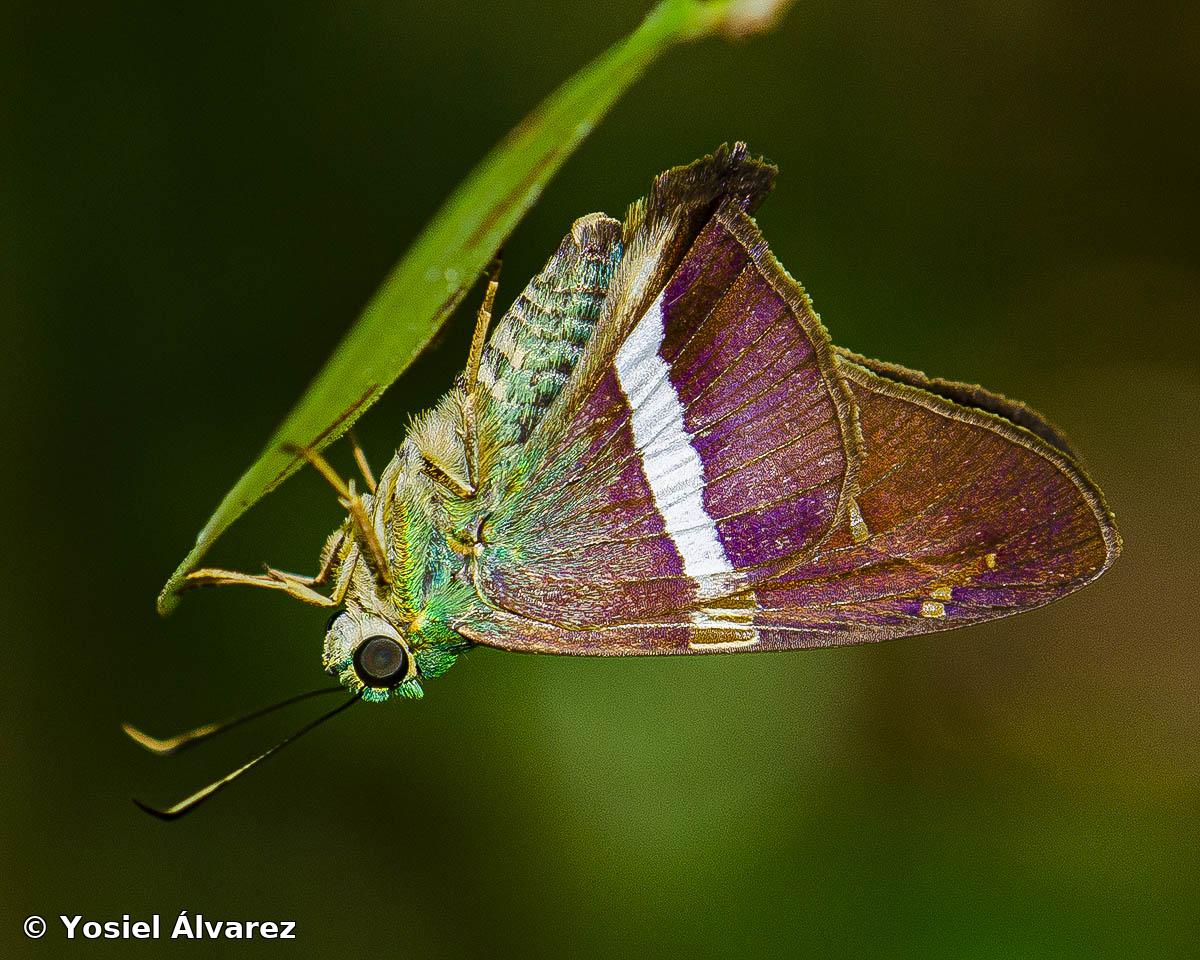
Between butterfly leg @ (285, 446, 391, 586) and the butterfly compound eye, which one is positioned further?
the butterfly compound eye

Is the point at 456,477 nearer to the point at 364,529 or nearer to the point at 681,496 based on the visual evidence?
the point at 364,529

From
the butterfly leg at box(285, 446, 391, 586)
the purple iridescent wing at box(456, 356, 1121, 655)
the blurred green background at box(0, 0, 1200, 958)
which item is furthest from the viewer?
the blurred green background at box(0, 0, 1200, 958)

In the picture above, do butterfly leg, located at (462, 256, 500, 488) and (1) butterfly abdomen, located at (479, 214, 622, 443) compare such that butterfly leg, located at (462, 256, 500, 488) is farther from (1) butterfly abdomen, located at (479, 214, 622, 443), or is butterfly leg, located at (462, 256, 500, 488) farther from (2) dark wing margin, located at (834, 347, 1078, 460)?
(2) dark wing margin, located at (834, 347, 1078, 460)

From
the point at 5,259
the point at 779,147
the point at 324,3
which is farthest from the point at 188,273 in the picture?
the point at 779,147

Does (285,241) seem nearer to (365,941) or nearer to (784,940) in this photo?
(365,941)

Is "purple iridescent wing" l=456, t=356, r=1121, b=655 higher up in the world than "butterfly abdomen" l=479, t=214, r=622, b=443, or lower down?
lower down

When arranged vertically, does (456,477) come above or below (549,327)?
below

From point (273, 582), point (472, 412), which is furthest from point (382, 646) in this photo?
point (472, 412)

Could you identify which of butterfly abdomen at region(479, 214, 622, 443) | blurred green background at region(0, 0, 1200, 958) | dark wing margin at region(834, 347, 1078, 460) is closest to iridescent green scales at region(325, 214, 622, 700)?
butterfly abdomen at region(479, 214, 622, 443)
